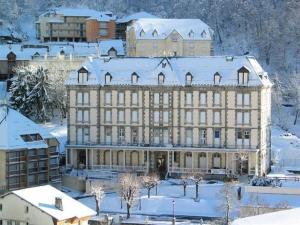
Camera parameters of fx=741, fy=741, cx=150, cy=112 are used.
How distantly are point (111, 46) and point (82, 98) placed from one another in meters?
36.6

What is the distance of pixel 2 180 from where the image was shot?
2397 inches

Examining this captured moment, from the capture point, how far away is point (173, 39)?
9850 cm

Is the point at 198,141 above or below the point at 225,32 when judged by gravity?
below

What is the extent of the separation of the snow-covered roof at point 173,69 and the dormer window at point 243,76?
350 millimetres

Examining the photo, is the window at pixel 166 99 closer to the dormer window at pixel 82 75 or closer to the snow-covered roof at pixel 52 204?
the dormer window at pixel 82 75

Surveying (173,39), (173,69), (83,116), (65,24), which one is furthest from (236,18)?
(83,116)

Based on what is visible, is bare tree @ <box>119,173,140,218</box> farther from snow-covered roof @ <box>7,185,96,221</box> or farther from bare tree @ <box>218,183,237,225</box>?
snow-covered roof @ <box>7,185,96,221</box>

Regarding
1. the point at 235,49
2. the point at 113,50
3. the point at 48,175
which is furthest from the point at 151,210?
the point at 235,49

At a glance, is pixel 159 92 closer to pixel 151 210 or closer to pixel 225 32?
pixel 151 210

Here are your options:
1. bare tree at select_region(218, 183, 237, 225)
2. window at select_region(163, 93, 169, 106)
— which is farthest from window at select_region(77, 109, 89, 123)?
bare tree at select_region(218, 183, 237, 225)

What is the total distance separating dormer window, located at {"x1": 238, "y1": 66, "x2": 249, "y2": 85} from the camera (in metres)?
67.9

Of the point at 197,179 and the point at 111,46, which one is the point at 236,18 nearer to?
the point at 111,46

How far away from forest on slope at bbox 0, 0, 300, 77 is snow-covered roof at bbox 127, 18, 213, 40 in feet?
41.1

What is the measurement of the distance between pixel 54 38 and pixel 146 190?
69.4 meters
